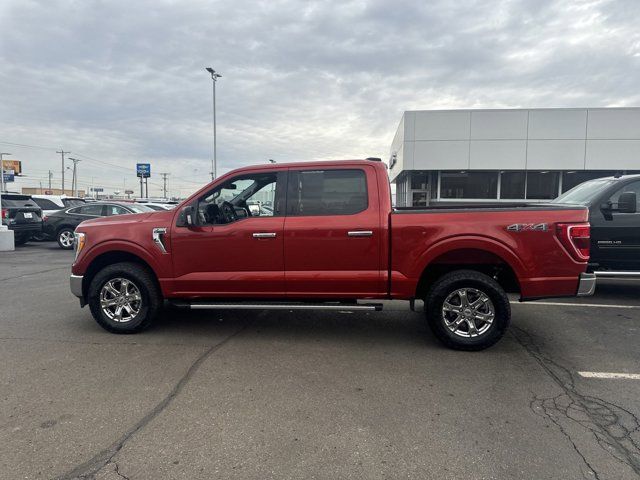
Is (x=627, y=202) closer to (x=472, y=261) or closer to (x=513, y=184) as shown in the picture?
(x=472, y=261)

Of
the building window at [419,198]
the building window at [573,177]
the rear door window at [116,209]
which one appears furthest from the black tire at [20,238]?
the building window at [573,177]

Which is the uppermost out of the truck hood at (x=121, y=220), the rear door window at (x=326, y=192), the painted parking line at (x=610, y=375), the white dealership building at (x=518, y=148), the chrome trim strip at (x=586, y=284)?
the white dealership building at (x=518, y=148)

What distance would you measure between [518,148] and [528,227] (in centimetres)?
1658

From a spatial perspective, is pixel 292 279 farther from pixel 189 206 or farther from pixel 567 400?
pixel 567 400

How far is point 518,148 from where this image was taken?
19.1 m

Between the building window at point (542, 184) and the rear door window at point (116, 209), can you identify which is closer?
the rear door window at point (116, 209)

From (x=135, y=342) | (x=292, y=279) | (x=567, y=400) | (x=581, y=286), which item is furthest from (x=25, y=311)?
(x=581, y=286)

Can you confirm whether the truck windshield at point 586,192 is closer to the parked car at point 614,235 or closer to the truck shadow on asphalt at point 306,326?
the parked car at point 614,235

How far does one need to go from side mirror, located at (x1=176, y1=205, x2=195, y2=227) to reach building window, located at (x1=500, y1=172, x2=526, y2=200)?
18.4m

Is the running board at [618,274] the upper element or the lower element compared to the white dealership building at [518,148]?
lower

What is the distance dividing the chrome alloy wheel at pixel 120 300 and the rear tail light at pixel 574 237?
4733 mm

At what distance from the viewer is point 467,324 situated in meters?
4.57

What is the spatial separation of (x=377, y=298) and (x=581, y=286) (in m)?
2.12

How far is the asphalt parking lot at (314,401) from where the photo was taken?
8.70 feet
